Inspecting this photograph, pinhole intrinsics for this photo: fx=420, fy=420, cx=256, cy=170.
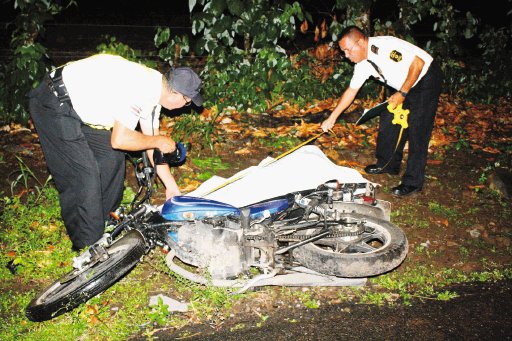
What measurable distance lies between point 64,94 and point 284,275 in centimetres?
249

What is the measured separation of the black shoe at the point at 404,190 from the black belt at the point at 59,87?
397 centimetres

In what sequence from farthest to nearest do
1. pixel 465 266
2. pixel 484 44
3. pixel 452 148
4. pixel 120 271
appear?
pixel 484 44 → pixel 452 148 → pixel 465 266 → pixel 120 271

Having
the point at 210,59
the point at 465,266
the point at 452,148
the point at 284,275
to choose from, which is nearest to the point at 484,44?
the point at 452,148

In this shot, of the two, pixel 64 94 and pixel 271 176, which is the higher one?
pixel 64 94

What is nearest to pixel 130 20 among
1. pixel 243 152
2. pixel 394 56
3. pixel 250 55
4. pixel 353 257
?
pixel 250 55

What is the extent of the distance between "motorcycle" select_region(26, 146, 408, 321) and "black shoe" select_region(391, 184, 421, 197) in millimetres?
1729

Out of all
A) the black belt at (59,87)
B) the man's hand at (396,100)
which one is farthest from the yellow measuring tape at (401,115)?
the black belt at (59,87)

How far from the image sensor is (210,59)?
23.5 ft

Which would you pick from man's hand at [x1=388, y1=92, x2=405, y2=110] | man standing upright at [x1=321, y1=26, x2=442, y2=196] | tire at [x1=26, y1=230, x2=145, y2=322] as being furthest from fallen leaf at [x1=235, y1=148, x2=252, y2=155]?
tire at [x1=26, y1=230, x2=145, y2=322]

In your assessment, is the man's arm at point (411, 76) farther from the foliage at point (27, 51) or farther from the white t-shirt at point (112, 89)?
the foliage at point (27, 51)

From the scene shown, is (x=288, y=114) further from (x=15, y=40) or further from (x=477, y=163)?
(x=15, y=40)

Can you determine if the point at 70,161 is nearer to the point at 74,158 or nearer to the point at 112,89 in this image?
the point at 74,158

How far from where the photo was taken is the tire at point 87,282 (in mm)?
3301

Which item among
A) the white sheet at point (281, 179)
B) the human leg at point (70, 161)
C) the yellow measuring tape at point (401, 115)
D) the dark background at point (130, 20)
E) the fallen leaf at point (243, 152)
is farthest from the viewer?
the dark background at point (130, 20)
